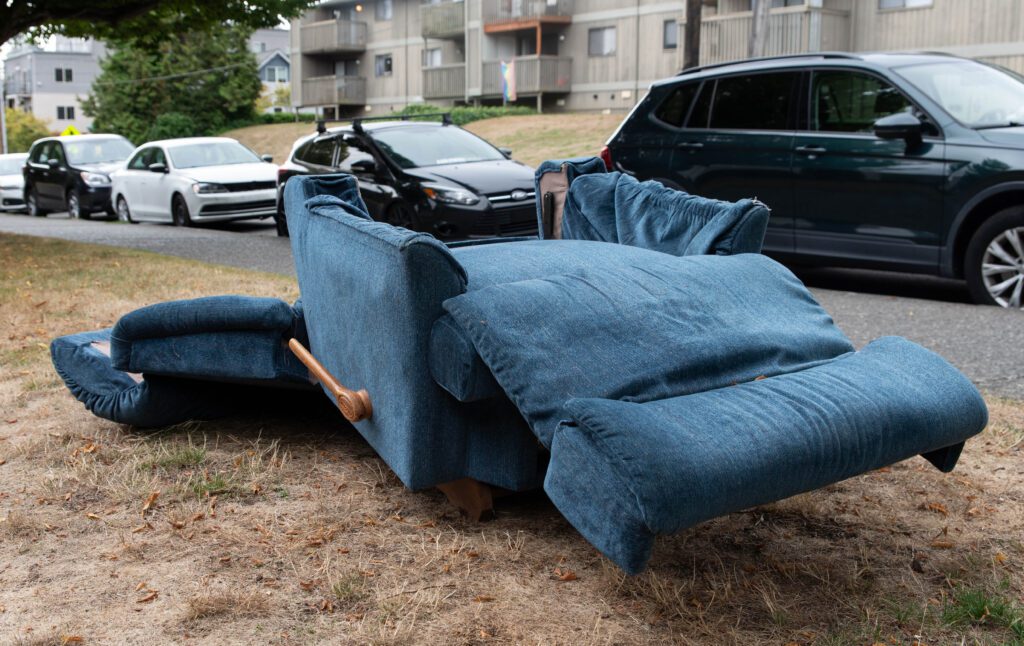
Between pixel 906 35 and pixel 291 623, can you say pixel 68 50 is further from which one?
pixel 291 623

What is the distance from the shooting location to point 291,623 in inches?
111

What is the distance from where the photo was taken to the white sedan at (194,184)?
16.6 metres

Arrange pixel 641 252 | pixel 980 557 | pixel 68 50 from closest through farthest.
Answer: pixel 980 557 < pixel 641 252 < pixel 68 50

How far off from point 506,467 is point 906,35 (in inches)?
1070

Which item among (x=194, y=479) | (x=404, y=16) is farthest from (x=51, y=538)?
(x=404, y=16)

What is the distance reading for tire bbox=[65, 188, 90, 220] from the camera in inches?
818

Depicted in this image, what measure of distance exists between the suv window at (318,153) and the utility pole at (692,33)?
36.3 ft

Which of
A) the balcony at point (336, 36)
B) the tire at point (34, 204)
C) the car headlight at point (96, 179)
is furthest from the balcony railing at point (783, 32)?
the balcony at point (336, 36)

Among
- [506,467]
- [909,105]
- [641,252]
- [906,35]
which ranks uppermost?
[906,35]

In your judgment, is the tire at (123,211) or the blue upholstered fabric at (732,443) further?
the tire at (123,211)

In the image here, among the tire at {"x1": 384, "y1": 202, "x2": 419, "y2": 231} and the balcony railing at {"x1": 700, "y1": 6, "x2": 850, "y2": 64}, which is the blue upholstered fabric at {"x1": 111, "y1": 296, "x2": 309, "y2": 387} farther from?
the balcony railing at {"x1": 700, "y1": 6, "x2": 850, "y2": 64}

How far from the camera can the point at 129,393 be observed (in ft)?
14.3

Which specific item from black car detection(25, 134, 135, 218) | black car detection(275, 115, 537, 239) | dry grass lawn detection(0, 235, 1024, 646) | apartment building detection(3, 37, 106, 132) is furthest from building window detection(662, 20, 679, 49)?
apartment building detection(3, 37, 106, 132)

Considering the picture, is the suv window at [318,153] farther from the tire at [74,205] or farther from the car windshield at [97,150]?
the car windshield at [97,150]
